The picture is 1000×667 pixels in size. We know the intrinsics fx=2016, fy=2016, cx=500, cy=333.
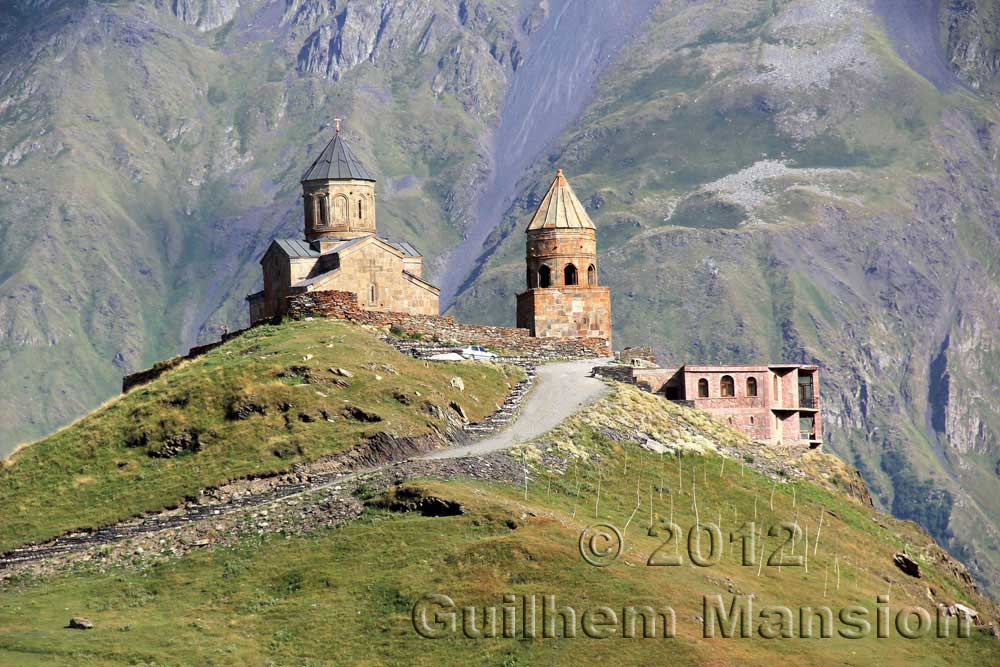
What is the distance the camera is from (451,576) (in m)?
55.3

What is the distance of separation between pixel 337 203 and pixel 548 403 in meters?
23.6

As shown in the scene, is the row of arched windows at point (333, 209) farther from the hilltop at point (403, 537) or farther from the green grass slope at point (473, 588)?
the green grass slope at point (473, 588)

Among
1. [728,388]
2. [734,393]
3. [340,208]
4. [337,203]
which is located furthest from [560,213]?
[734,393]

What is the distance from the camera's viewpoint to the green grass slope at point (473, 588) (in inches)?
2051

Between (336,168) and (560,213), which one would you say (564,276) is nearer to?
(560,213)

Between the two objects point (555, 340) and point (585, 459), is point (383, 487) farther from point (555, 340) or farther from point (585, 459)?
point (555, 340)

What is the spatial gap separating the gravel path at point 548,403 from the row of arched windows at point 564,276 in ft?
26.7

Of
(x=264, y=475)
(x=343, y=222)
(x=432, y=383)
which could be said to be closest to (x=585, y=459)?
(x=432, y=383)

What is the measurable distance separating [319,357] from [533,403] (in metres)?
9.44

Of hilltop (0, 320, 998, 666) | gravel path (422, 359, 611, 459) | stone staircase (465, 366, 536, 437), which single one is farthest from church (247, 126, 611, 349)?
stone staircase (465, 366, 536, 437)

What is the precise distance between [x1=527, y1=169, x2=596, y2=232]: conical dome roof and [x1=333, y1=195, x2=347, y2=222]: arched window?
9.08 m

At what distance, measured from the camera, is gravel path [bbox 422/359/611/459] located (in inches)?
2739

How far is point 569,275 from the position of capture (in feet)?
324

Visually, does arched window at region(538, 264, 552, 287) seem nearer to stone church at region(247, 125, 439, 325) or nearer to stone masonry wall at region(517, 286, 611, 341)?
stone masonry wall at region(517, 286, 611, 341)
